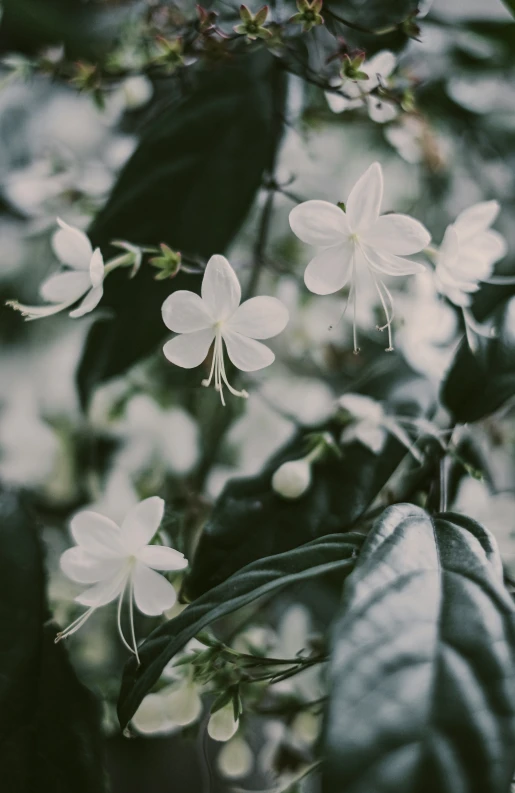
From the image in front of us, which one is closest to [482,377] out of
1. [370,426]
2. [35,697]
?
[370,426]

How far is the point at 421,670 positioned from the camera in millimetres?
276

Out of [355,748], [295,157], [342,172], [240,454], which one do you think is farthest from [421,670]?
[342,172]

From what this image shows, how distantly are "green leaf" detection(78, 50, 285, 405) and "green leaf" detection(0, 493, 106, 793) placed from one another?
0.47 feet

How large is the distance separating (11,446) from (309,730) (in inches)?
16.8

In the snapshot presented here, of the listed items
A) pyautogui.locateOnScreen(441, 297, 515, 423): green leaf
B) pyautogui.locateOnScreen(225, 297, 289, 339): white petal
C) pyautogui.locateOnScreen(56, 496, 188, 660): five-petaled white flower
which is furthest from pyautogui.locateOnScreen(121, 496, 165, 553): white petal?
pyautogui.locateOnScreen(441, 297, 515, 423): green leaf

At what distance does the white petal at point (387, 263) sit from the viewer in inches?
15.3

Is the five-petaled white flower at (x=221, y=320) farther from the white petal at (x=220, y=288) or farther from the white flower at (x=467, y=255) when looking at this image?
the white flower at (x=467, y=255)

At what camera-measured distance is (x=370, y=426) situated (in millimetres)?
491

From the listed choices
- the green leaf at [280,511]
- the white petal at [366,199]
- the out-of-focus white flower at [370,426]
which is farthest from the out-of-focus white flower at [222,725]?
the white petal at [366,199]

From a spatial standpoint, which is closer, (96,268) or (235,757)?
(96,268)

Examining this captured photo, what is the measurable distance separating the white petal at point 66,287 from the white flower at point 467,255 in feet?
0.75

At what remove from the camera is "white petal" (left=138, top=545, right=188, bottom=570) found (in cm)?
37

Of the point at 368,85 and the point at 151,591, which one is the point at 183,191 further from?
the point at 151,591

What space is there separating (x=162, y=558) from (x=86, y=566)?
5cm
